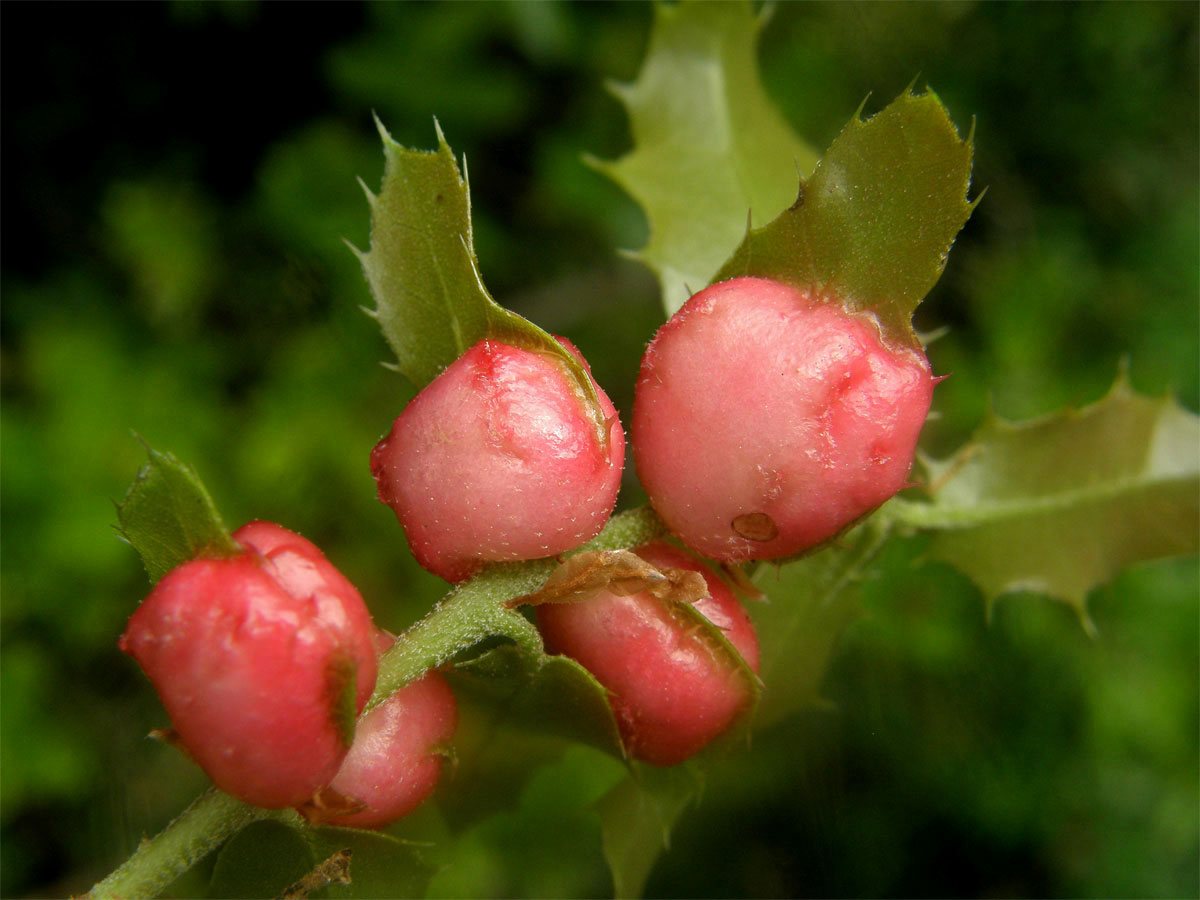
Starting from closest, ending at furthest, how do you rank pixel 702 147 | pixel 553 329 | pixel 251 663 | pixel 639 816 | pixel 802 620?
pixel 251 663
pixel 639 816
pixel 802 620
pixel 702 147
pixel 553 329

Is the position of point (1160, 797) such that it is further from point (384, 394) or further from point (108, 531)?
point (108, 531)

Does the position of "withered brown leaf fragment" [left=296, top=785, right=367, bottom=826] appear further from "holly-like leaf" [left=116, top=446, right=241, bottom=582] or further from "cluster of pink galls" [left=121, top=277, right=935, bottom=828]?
"holly-like leaf" [left=116, top=446, right=241, bottom=582]

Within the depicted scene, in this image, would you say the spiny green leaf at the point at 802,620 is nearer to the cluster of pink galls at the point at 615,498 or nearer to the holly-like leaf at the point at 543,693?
the cluster of pink galls at the point at 615,498

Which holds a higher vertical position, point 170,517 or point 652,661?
point 170,517

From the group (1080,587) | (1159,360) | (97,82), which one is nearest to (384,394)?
(97,82)

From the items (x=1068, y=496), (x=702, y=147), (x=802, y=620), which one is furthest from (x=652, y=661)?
(x=702, y=147)

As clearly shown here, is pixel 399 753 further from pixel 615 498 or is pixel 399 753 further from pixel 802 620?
pixel 802 620
